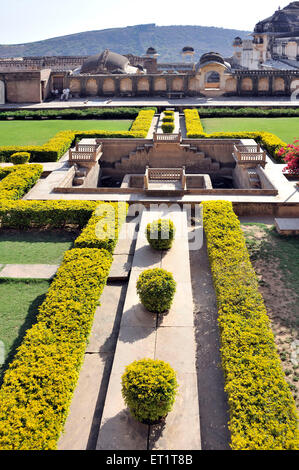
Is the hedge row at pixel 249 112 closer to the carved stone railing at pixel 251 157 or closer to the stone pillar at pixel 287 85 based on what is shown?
the stone pillar at pixel 287 85

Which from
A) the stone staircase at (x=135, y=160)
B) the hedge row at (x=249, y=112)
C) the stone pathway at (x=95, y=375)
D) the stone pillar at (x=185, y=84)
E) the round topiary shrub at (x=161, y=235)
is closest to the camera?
the stone pathway at (x=95, y=375)

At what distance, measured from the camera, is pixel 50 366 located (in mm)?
8789

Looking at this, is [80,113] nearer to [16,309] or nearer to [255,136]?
[255,136]

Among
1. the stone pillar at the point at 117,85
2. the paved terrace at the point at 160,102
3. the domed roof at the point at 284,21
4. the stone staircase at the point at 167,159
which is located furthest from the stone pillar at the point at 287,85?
the domed roof at the point at 284,21

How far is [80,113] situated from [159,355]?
33074mm

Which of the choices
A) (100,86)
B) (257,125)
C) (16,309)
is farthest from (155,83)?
(16,309)

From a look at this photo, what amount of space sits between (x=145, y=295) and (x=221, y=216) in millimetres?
6366

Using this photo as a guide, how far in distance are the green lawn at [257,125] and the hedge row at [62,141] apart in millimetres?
5447

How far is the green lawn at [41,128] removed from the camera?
31.8m

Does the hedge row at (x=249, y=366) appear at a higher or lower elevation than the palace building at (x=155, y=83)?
lower

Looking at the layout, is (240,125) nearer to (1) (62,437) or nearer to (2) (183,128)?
(2) (183,128)

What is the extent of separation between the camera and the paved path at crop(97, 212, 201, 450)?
26.0 ft

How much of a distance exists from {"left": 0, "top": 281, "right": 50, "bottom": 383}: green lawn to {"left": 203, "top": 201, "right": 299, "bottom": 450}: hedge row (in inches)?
208

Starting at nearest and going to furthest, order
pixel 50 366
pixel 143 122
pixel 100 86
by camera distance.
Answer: pixel 50 366 → pixel 143 122 → pixel 100 86
